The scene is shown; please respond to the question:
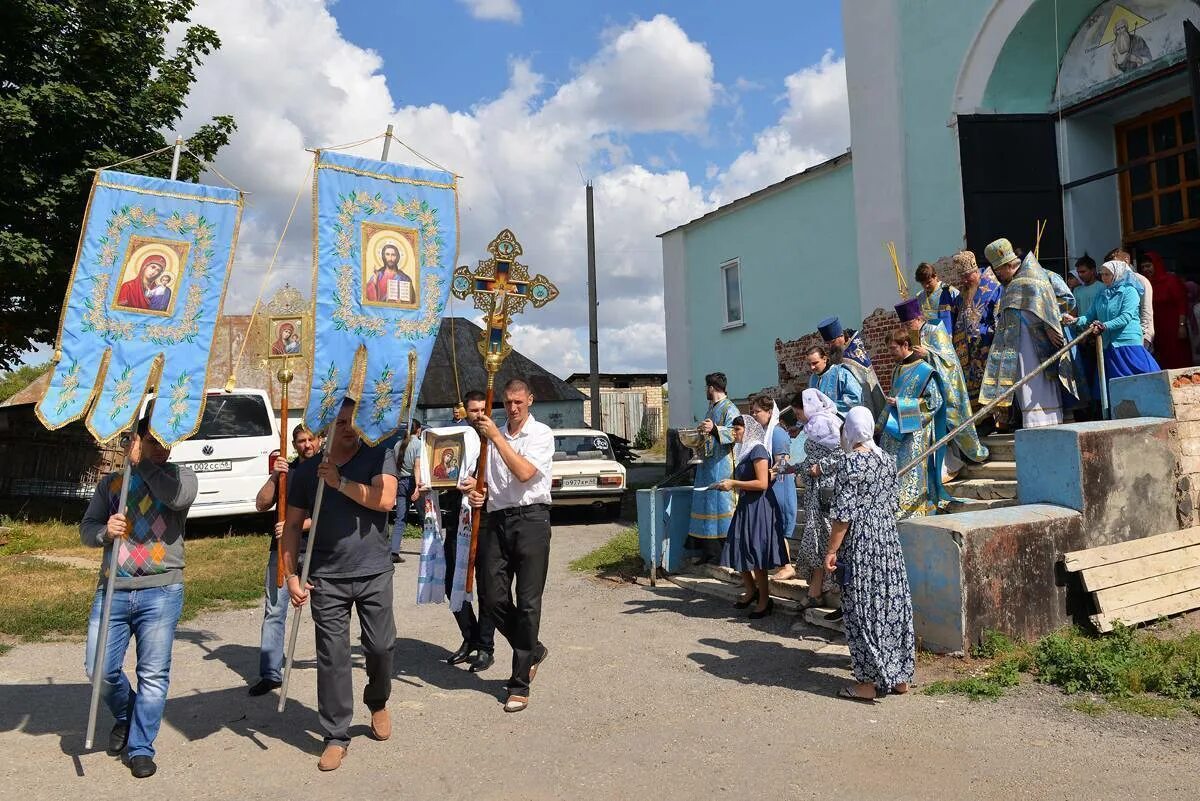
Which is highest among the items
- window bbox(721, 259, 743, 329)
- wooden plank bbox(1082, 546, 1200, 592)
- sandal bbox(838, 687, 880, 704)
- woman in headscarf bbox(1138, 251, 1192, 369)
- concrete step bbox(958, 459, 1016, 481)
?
window bbox(721, 259, 743, 329)

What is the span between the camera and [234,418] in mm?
11836

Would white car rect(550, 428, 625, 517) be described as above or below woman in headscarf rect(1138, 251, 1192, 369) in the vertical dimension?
below

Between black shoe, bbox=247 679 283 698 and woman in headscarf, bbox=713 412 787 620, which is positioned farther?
woman in headscarf, bbox=713 412 787 620

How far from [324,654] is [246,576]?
5.59 metres

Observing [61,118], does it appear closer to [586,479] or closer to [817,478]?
[586,479]

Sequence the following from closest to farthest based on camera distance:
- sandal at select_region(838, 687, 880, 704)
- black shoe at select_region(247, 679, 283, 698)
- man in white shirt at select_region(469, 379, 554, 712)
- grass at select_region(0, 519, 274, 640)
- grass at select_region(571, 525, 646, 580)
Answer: sandal at select_region(838, 687, 880, 704) → man in white shirt at select_region(469, 379, 554, 712) → black shoe at select_region(247, 679, 283, 698) → grass at select_region(0, 519, 274, 640) → grass at select_region(571, 525, 646, 580)

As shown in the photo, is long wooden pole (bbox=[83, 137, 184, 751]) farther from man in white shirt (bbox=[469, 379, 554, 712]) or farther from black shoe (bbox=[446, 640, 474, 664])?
black shoe (bbox=[446, 640, 474, 664])

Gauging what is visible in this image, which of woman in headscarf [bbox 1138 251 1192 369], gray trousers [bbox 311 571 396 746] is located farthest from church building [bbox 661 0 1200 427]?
gray trousers [bbox 311 571 396 746]

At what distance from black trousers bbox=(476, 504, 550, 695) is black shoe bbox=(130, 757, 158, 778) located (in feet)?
6.20

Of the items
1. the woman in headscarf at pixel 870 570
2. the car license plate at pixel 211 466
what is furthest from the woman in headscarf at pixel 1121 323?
the car license plate at pixel 211 466

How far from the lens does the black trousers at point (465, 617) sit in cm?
605

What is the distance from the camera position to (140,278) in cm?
484

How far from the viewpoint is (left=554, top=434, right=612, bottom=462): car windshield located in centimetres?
1400

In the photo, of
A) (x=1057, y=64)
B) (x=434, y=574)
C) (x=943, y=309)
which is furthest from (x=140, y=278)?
(x=1057, y=64)
